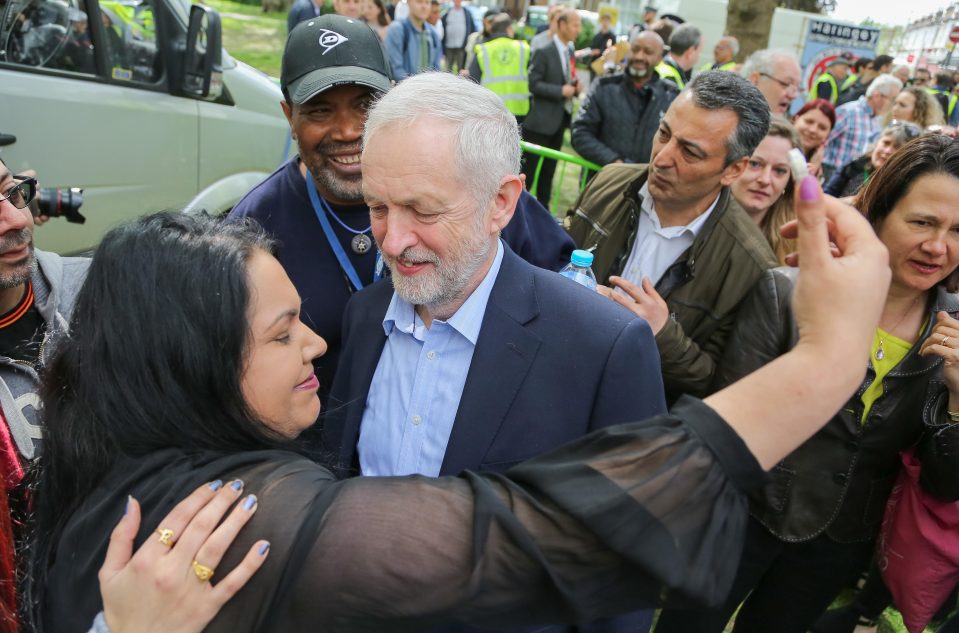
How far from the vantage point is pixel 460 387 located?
5.61 ft

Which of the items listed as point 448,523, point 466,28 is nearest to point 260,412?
point 448,523

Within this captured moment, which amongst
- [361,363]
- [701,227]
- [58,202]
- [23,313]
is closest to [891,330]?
[701,227]

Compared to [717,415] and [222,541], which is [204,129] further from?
[717,415]

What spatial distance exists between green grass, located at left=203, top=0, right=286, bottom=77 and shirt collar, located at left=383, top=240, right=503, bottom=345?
13.8 m

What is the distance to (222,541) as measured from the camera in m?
1.07

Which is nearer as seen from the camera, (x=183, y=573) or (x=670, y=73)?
(x=183, y=573)

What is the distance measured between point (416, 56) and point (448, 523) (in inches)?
360

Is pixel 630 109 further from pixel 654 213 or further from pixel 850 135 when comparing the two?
pixel 654 213

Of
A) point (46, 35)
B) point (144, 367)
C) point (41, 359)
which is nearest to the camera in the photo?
point (144, 367)

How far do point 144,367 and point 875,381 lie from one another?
1998 mm

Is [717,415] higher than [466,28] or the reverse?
the reverse

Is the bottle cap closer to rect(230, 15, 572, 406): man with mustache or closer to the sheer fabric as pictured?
rect(230, 15, 572, 406): man with mustache

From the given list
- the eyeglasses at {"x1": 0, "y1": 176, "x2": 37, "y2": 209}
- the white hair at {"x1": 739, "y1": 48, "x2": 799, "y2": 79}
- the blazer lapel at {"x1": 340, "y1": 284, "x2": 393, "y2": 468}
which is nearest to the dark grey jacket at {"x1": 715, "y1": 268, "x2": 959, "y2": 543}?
the blazer lapel at {"x1": 340, "y1": 284, "x2": 393, "y2": 468}

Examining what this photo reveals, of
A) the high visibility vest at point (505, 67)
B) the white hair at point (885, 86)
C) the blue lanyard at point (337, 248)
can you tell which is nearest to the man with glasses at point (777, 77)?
the white hair at point (885, 86)
